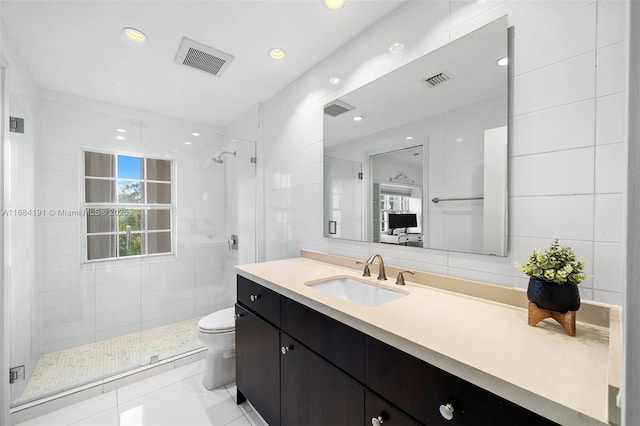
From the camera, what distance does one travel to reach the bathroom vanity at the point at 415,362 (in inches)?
22.7

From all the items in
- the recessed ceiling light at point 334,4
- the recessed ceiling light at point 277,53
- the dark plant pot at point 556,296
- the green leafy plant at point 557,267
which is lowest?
the dark plant pot at point 556,296

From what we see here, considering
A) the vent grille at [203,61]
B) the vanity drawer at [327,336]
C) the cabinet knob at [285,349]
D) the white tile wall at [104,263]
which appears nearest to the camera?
the vanity drawer at [327,336]

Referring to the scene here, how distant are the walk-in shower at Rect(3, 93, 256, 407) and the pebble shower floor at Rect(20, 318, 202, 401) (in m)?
0.01

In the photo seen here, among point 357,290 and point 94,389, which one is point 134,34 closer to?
point 357,290

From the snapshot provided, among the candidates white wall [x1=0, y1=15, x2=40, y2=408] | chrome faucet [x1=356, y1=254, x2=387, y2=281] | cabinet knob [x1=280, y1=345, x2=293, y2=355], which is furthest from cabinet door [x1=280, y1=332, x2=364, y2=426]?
white wall [x1=0, y1=15, x2=40, y2=408]

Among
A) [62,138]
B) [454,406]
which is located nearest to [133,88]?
[62,138]

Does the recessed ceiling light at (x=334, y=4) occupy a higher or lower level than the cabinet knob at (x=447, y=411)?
higher

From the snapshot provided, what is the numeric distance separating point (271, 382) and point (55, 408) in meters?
1.55

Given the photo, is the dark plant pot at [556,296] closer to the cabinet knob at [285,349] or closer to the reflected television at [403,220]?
the reflected television at [403,220]

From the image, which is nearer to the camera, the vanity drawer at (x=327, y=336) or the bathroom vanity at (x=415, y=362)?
the bathroom vanity at (x=415, y=362)

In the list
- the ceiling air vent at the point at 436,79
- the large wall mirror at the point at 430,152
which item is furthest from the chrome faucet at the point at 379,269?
the ceiling air vent at the point at 436,79

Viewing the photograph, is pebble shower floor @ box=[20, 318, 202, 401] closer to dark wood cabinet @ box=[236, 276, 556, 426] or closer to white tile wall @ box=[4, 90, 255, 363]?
white tile wall @ box=[4, 90, 255, 363]

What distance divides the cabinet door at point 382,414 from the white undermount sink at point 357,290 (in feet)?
1.67

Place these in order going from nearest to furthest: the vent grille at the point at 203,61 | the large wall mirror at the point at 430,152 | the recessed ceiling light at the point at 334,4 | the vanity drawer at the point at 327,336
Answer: the vanity drawer at the point at 327,336 < the large wall mirror at the point at 430,152 < the recessed ceiling light at the point at 334,4 < the vent grille at the point at 203,61
